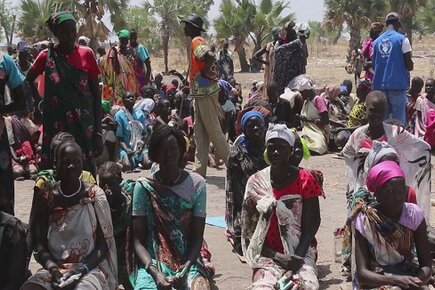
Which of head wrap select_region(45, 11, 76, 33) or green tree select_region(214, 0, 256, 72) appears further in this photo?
green tree select_region(214, 0, 256, 72)

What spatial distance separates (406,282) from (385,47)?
5.27 meters

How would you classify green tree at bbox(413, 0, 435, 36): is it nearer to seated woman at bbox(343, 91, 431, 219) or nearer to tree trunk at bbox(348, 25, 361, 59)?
tree trunk at bbox(348, 25, 361, 59)

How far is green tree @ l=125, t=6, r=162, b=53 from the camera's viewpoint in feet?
124

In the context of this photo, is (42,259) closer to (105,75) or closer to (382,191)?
(382,191)

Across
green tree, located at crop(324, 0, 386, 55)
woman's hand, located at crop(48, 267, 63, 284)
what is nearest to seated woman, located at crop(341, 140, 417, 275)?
woman's hand, located at crop(48, 267, 63, 284)

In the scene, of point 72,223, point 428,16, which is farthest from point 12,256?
point 428,16

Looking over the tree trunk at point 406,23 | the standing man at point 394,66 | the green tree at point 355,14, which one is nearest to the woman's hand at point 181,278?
the standing man at point 394,66

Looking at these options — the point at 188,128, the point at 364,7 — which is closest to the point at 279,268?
the point at 188,128

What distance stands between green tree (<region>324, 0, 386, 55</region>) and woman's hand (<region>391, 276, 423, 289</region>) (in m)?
30.2

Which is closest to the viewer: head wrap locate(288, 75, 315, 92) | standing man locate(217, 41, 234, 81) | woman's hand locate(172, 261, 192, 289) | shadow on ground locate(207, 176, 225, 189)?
woman's hand locate(172, 261, 192, 289)

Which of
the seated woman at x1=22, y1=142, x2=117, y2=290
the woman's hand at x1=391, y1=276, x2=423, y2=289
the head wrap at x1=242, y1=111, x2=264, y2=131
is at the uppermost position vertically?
the head wrap at x1=242, y1=111, x2=264, y2=131

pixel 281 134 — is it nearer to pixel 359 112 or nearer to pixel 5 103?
pixel 5 103

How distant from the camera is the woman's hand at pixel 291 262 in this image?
4203mm

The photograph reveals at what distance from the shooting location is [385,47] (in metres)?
8.55
